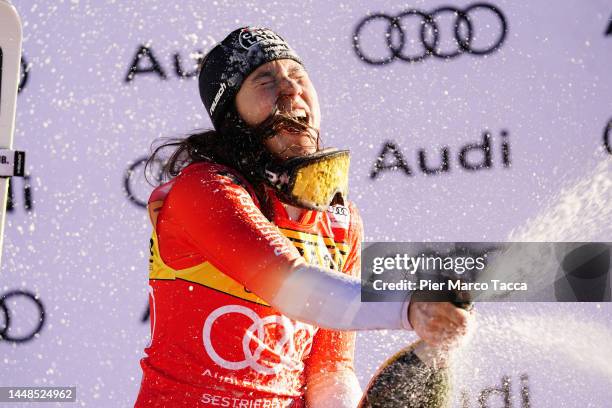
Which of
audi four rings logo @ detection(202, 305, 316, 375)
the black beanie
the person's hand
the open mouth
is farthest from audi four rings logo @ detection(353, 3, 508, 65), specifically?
the person's hand

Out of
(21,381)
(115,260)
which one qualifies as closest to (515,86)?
(115,260)

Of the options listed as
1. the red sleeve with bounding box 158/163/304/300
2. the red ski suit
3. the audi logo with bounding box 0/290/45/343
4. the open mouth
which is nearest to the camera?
the red sleeve with bounding box 158/163/304/300

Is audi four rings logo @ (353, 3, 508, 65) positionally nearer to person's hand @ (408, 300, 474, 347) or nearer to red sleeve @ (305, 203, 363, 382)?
red sleeve @ (305, 203, 363, 382)

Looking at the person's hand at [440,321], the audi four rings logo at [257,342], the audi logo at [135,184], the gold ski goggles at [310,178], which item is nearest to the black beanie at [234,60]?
the gold ski goggles at [310,178]

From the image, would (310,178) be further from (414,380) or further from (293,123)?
(414,380)

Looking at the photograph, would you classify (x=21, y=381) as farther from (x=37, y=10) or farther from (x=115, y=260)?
(x=37, y=10)

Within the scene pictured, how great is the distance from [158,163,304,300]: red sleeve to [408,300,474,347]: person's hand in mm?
162

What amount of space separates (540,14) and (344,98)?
0.43m

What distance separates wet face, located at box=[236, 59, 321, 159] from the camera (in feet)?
3.88

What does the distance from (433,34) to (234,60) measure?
646 mm

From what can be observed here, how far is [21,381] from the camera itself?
5.58 ft

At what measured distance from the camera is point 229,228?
95 cm

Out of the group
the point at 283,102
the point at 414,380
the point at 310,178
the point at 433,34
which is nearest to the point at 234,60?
the point at 283,102

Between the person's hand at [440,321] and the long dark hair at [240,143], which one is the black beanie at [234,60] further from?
the person's hand at [440,321]
